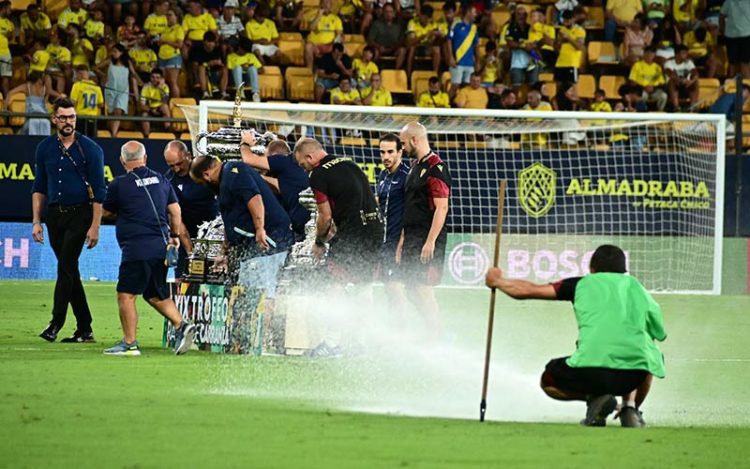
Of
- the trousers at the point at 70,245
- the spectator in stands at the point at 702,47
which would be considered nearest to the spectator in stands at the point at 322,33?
the spectator in stands at the point at 702,47

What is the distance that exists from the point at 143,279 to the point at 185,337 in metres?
0.67

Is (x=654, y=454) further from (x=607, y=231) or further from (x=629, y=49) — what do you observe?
(x=629, y=49)

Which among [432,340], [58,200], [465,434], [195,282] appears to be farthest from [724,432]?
[58,200]

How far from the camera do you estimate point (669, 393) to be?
11.0 metres

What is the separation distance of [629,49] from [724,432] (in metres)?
20.5

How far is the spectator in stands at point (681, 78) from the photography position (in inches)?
1074

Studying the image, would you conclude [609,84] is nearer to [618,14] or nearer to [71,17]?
[618,14]

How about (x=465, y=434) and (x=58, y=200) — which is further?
(x=58, y=200)

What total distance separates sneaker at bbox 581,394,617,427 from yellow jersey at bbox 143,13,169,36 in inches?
708

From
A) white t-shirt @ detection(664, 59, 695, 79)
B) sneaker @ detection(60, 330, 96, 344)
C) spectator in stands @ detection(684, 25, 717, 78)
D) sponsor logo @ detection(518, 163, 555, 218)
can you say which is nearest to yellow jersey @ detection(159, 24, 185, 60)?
sponsor logo @ detection(518, 163, 555, 218)

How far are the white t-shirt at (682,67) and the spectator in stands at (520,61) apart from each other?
8.96 feet

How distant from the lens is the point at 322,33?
26797 millimetres

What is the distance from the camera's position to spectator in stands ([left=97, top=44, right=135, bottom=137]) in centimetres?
2366

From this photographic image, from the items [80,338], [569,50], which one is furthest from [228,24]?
[80,338]
